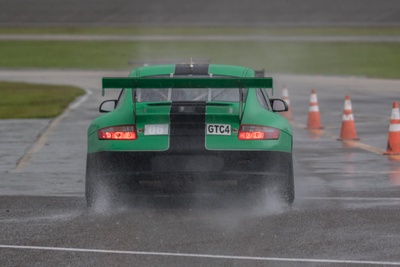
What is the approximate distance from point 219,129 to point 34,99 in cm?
2039

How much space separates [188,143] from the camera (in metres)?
10.7

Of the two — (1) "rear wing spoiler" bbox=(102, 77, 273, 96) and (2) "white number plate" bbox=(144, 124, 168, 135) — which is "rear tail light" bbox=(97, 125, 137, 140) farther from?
(1) "rear wing spoiler" bbox=(102, 77, 273, 96)

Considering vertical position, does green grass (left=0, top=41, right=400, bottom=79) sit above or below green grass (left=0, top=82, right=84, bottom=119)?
below

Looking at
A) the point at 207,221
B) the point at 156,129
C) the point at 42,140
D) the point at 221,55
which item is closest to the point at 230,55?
the point at 221,55

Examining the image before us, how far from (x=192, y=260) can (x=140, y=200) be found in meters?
3.30

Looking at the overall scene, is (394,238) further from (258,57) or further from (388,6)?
(388,6)

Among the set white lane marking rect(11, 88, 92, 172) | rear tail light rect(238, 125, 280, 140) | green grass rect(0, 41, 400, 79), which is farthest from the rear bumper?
green grass rect(0, 41, 400, 79)

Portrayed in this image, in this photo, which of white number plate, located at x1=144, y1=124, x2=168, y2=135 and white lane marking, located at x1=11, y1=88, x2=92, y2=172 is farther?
white lane marking, located at x1=11, y1=88, x2=92, y2=172

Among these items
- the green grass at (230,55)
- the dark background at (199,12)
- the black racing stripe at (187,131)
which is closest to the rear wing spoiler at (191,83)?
the black racing stripe at (187,131)

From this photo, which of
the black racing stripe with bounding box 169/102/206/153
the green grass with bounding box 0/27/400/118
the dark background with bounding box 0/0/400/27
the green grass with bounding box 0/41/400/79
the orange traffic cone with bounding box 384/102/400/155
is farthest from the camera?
the dark background with bounding box 0/0/400/27

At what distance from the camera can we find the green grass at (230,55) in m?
48.0

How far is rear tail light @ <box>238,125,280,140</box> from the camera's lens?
10.8m

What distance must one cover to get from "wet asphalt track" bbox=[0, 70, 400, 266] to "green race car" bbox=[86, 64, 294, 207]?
1.09ft

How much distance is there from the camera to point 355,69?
4616 centimetres
